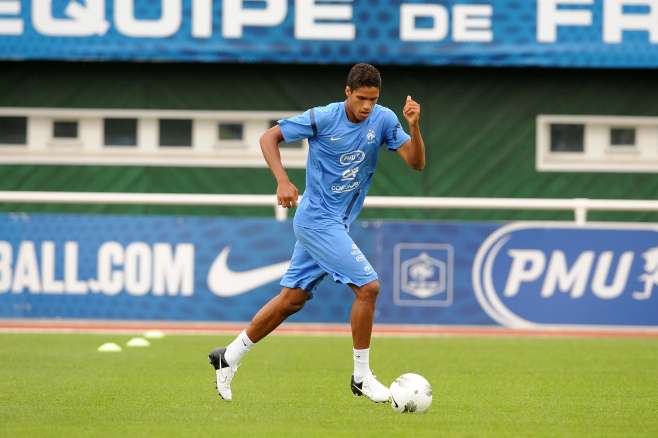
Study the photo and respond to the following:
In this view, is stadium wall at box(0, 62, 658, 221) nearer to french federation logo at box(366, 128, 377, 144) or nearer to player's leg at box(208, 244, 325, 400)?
player's leg at box(208, 244, 325, 400)

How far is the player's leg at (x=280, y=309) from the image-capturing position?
827 centimetres

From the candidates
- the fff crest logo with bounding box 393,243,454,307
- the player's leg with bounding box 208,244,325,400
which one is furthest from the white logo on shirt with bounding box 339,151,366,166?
the fff crest logo with bounding box 393,243,454,307

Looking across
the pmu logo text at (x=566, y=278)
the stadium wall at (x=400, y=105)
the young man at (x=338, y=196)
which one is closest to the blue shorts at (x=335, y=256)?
the young man at (x=338, y=196)

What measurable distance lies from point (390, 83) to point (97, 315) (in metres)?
6.90

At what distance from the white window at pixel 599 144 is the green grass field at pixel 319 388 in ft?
22.8

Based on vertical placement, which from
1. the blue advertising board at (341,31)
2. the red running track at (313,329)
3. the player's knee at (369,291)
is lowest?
the red running track at (313,329)

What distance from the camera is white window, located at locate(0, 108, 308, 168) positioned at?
65.0ft

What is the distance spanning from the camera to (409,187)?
19719 millimetres

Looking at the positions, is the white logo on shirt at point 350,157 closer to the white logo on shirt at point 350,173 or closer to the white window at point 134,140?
the white logo on shirt at point 350,173

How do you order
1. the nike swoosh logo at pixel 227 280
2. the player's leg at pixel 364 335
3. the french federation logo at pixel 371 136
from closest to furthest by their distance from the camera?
the player's leg at pixel 364 335, the french federation logo at pixel 371 136, the nike swoosh logo at pixel 227 280

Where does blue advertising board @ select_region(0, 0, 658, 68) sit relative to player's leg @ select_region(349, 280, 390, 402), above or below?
above

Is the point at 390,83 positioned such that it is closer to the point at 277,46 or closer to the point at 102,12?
the point at 277,46

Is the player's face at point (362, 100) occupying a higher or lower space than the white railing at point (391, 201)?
higher

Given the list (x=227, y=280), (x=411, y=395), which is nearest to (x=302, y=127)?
(x=411, y=395)
